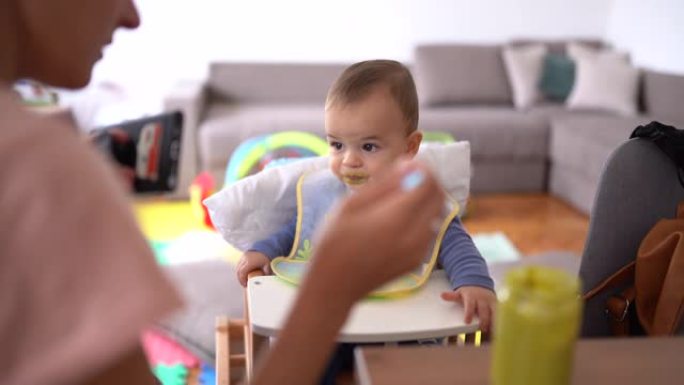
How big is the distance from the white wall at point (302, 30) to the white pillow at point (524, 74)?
0.39 metres

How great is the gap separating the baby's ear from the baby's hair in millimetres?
59

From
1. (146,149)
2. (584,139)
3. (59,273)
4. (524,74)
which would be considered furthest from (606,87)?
(59,273)

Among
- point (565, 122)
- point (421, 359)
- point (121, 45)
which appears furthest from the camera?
point (121, 45)

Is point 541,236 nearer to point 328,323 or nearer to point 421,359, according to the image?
point 421,359

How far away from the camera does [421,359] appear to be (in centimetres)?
68

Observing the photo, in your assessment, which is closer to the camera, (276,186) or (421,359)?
(421,359)

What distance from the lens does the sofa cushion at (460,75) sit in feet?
13.2

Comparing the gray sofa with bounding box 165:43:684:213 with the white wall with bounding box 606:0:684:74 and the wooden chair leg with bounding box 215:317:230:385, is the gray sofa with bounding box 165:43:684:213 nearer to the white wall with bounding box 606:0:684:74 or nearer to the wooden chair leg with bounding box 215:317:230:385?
the white wall with bounding box 606:0:684:74

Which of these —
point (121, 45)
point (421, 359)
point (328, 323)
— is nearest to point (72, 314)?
point (328, 323)

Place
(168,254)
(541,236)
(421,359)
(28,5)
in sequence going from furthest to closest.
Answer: (541,236) → (168,254) → (421,359) → (28,5)

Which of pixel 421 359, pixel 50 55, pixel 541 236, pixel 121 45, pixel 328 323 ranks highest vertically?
pixel 50 55

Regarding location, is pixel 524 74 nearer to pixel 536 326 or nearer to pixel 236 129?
pixel 236 129

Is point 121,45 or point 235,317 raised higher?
point 121,45

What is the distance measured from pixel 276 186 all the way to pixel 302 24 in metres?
2.87
